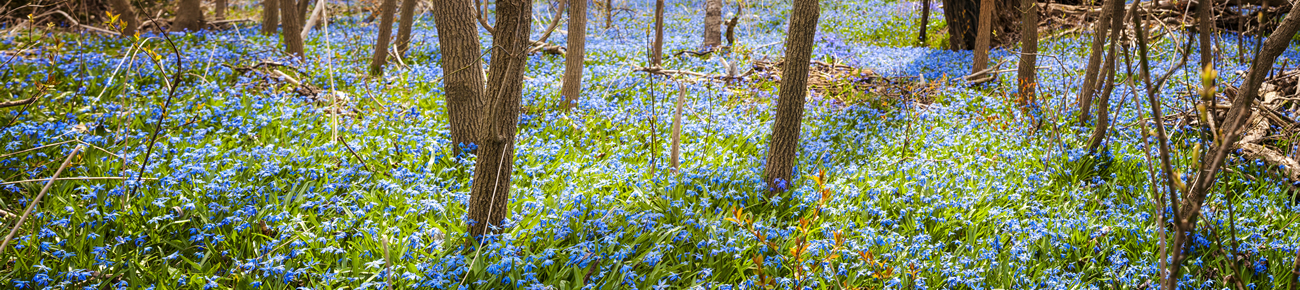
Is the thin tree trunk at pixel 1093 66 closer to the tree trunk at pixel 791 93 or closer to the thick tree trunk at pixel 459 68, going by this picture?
the tree trunk at pixel 791 93

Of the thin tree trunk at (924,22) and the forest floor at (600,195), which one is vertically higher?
the thin tree trunk at (924,22)

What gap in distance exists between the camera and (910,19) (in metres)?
12.1

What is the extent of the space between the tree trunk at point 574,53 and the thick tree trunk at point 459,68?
1.36m

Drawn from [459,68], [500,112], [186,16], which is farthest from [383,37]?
[500,112]

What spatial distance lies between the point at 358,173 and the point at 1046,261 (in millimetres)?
4246

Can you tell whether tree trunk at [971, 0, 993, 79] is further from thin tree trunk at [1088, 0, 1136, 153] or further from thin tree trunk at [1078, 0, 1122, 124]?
thin tree trunk at [1088, 0, 1136, 153]

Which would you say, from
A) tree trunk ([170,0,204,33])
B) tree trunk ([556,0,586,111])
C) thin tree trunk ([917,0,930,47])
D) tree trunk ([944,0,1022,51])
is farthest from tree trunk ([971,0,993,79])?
tree trunk ([170,0,204,33])

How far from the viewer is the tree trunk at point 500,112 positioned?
2775 mm

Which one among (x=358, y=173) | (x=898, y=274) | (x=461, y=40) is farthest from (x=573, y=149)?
(x=898, y=274)

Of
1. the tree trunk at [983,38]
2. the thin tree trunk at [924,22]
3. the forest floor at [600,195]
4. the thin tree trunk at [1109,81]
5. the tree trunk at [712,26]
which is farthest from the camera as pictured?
the thin tree trunk at [924,22]

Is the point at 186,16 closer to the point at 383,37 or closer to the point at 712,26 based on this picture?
the point at 383,37

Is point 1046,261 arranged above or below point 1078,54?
below

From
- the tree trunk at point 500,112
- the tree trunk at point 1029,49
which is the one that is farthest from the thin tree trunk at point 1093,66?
the tree trunk at point 500,112

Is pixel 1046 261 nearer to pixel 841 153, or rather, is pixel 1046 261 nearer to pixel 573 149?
pixel 841 153
